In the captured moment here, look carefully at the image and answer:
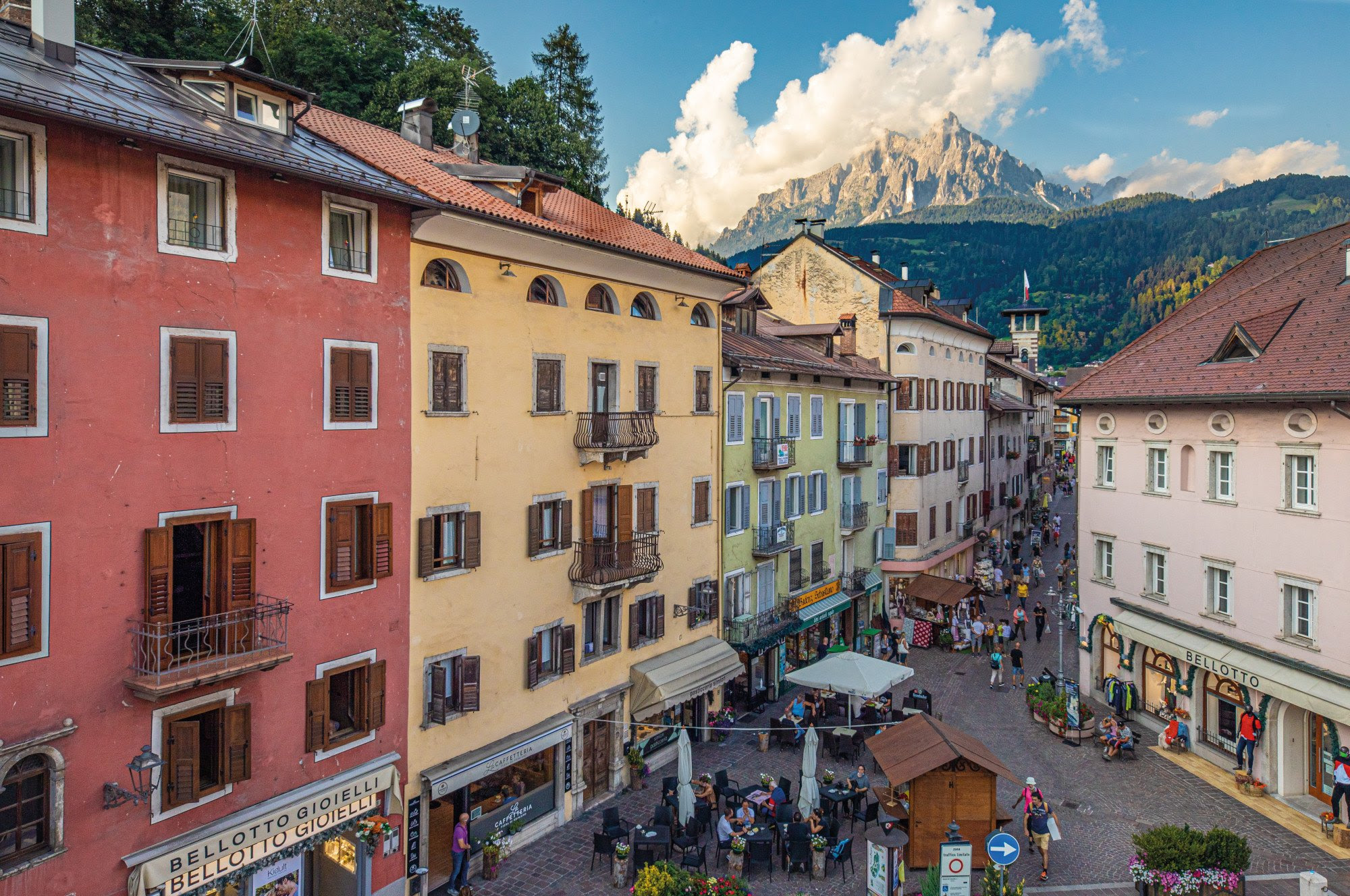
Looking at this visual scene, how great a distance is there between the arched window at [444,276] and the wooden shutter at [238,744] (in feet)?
27.9

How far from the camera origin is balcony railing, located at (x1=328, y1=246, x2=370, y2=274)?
15.2 m

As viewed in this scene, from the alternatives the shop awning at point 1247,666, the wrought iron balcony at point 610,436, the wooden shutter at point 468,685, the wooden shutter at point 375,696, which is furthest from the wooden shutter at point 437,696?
the shop awning at point 1247,666

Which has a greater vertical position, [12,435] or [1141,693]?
[12,435]

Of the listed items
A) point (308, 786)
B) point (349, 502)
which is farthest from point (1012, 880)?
point (349, 502)

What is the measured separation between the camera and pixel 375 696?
16.0 m

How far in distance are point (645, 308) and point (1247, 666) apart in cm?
1879

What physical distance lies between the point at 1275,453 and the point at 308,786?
24.5m

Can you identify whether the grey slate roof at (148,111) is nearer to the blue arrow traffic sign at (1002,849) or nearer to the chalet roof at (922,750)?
the chalet roof at (922,750)

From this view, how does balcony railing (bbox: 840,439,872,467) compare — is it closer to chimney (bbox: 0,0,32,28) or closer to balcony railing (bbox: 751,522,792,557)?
balcony railing (bbox: 751,522,792,557)

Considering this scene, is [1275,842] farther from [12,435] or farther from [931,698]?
[12,435]

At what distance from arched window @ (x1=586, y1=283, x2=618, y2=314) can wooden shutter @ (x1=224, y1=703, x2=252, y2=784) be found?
11758 mm

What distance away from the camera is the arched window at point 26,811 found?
444 inches

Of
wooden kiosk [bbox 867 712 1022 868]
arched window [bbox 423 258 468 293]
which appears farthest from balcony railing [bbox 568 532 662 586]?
wooden kiosk [bbox 867 712 1022 868]

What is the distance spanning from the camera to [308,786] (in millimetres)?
14938
